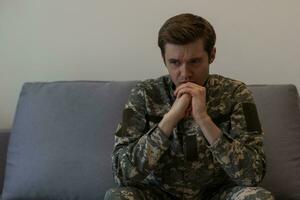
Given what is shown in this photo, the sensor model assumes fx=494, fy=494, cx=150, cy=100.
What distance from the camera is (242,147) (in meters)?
1.54

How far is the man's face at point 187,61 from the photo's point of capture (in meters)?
1.54

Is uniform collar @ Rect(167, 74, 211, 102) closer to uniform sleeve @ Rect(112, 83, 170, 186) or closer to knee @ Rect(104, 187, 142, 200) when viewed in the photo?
uniform sleeve @ Rect(112, 83, 170, 186)

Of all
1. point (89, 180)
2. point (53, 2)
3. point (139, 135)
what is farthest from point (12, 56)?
point (139, 135)

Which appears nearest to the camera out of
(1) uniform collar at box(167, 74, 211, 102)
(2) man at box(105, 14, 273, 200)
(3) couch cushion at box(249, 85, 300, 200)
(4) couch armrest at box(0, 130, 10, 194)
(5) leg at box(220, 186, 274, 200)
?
(5) leg at box(220, 186, 274, 200)

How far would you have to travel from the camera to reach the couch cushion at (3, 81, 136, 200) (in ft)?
6.31

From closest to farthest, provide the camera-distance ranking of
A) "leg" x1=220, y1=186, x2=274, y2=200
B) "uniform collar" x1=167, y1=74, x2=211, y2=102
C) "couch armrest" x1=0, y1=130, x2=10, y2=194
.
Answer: "leg" x1=220, y1=186, x2=274, y2=200
"uniform collar" x1=167, y1=74, x2=211, y2=102
"couch armrest" x1=0, y1=130, x2=10, y2=194

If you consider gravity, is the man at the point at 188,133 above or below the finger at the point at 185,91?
below

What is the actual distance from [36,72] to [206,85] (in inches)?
40.3

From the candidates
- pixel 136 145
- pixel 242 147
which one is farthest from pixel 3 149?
pixel 242 147

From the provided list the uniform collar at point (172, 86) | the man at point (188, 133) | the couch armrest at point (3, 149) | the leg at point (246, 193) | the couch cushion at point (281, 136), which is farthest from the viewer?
the couch armrest at point (3, 149)

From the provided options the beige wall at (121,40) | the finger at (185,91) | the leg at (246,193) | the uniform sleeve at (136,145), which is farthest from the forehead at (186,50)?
the beige wall at (121,40)

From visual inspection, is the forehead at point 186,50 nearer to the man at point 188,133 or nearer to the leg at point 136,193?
the man at point 188,133

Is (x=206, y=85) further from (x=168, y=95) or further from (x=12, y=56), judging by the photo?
(x=12, y=56)

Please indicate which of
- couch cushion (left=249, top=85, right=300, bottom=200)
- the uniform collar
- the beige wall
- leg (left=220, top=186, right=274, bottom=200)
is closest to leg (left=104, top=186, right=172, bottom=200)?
leg (left=220, top=186, right=274, bottom=200)
